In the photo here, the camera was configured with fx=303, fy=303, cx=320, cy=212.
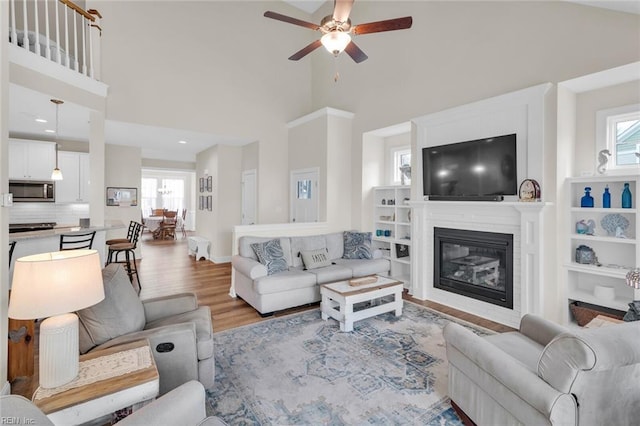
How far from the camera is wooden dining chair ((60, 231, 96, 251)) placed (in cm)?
400

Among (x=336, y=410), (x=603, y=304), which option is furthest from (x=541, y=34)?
(x=336, y=410)

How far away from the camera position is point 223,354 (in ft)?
9.75

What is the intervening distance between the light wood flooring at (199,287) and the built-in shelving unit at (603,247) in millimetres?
998

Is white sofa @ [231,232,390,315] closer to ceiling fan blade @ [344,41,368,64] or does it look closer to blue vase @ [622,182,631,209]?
ceiling fan blade @ [344,41,368,64]

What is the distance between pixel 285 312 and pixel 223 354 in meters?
1.22

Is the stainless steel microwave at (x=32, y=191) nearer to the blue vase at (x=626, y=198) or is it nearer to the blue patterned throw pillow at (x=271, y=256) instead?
the blue patterned throw pillow at (x=271, y=256)

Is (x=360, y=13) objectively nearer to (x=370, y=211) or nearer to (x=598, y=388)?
(x=370, y=211)

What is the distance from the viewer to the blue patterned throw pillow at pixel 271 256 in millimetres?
4188

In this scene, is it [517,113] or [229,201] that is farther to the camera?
[229,201]

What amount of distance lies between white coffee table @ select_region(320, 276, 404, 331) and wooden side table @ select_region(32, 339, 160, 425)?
212 cm

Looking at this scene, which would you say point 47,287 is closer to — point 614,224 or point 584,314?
point 584,314

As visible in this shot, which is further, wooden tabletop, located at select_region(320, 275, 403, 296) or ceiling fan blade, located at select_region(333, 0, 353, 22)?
wooden tabletop, located at select_region(320, 275, 403, 296)

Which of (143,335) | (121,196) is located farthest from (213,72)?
(143,335)

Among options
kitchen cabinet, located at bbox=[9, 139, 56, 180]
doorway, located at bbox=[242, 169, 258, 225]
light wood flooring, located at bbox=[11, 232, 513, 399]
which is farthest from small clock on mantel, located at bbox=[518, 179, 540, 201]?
kitchen cabinet, located at bbox=[9, 139, 56, 180]
